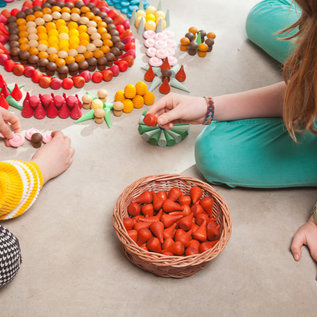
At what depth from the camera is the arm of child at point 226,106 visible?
1.14 metres

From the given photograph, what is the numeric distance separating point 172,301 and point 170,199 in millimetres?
268

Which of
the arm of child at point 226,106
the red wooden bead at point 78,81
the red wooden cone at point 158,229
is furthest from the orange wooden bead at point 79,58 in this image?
the red wooden cone at point 158,229

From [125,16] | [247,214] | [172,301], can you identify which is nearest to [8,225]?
[172,301]

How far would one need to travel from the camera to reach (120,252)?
1.05m

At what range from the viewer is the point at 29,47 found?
1.56 metres

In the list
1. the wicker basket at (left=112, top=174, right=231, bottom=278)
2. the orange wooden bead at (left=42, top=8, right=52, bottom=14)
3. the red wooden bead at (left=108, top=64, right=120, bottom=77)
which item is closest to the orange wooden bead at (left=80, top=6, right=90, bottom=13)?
the orange wooden bead at (left=42, top=8, right=52, bottom=14)

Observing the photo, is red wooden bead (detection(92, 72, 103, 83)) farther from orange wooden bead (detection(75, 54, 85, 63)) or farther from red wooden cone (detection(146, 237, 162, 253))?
red wooden cone (detection(146, 237, 162, 253))

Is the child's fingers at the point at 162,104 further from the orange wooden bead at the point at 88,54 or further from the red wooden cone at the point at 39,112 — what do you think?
the orange wooden bead at the point at 88,54

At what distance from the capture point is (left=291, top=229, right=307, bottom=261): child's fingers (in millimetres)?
1077

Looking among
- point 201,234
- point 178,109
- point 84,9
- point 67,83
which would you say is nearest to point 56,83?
point 67,83

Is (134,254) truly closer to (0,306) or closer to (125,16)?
(0,306)

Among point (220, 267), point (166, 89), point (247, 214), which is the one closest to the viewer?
point (220, 267)

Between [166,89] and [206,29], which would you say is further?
[206,29]

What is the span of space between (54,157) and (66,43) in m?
0.62
